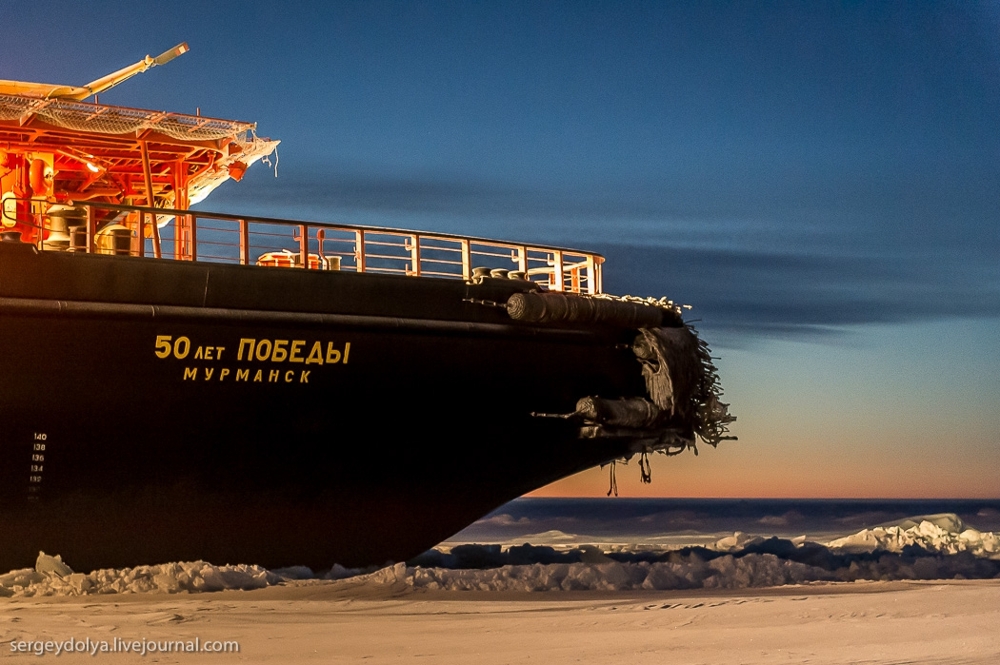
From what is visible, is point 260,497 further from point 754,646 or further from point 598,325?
point 754,646

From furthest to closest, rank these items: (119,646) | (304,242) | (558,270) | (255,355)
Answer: (558,270)
(304,242)
(255,355)
(119,646)

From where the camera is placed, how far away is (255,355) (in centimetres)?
1181

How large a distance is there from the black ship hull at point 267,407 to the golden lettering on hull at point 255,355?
0.02 m

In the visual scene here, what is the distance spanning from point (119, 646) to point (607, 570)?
6.26m

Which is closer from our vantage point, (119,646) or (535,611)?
(119,646)

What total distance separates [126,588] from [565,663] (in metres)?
4.95

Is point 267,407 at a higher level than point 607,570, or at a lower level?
higher

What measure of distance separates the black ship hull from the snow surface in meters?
0.30

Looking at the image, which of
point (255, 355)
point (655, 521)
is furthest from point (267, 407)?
point (655, 521)

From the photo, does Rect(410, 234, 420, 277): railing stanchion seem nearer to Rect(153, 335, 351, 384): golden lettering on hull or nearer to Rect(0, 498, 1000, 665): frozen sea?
Rect(153, 335, 351, 384): golden lettering on hull

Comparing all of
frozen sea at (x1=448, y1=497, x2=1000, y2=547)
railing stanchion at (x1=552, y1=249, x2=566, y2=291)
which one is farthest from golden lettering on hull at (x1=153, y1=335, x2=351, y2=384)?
frozen sea at (x1=448, y1=497, x2=1000, y2=547)

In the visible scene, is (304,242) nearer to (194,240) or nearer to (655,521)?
(194,240)

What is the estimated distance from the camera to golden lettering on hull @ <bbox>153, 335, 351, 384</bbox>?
1145 centimetres

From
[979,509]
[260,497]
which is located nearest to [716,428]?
[260,497]
